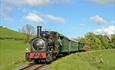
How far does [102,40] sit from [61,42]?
60.5 metres

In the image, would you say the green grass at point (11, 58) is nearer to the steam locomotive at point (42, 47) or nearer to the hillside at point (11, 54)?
the hillside at point (11, 54)

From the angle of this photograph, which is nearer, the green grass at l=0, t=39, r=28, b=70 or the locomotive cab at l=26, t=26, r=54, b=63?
the green grass at l=0, t=39, r=28, b=70

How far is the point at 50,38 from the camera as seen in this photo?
3119 cm

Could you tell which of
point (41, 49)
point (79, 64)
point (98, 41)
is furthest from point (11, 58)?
point (98, 41)

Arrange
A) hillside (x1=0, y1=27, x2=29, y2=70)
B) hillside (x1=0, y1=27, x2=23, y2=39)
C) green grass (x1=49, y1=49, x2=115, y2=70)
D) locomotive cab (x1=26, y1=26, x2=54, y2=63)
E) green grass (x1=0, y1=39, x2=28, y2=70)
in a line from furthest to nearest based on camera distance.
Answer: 1. hillside (x1=0, y1=27, x2=23, y2=39)
2. locomotive cab (x1=26, y1=26, x2=54, y2=63)
3. hillside (x1=0, y1=27, x2=29, y2=70)
4. green grass (x1=0, y1=39, x2=28, y2=70)
5. green grass (x1=49, y1=49, x2=115, y2=70)

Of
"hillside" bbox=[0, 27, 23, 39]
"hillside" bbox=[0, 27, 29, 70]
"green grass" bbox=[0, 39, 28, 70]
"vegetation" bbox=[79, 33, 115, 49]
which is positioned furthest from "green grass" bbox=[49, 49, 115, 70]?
"hillside" bbox=[0, 27, 23, 39]

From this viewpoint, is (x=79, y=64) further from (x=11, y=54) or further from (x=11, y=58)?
(x=11, y=54)

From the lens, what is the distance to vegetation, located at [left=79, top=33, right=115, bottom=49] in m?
92.2

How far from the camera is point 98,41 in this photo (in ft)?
305

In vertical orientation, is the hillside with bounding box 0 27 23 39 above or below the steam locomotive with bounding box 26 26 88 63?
above

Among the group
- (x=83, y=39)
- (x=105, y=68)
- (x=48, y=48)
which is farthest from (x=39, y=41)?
(x=83, y=39)

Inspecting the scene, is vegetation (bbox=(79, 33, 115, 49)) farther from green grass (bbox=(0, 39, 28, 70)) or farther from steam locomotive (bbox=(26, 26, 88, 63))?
steam locomotive (bbox=(26, 26, 88, 63))

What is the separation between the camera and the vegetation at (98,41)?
9225 centimetres

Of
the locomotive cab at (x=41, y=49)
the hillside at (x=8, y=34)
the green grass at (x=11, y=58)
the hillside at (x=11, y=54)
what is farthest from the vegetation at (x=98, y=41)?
the locomotive cab at (x=41, y=49)
